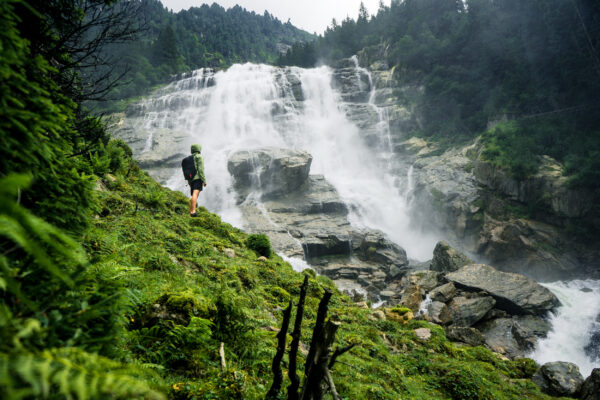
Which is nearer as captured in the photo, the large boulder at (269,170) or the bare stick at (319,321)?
the bare stick at (319,321)

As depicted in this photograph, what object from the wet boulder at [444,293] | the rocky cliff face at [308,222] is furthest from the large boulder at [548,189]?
the wet boulder at [444,293]

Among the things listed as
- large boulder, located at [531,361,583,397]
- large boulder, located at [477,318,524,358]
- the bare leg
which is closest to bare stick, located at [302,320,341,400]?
the bare leg

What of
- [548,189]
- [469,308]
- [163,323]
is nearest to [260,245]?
[163,323]

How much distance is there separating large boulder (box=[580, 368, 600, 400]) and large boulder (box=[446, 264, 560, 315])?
6729mm

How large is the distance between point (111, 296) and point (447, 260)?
20.3m

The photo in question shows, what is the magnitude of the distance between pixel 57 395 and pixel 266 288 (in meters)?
6.13

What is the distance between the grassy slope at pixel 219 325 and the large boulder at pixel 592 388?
4.35 feet

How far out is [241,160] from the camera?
96.5 feet

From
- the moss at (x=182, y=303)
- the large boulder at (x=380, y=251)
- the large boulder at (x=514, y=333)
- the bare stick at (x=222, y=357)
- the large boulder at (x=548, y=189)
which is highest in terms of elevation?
the moss at (x=182, y=303)

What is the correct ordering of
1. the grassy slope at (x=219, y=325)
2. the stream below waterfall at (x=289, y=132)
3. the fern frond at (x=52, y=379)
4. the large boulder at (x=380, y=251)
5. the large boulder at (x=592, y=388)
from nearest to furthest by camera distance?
the fern frond at (x=52, y=379)
the grassy slope at (x=219, y=325)
the large boulder at (x=592, y=388)
the large boulder at (x=380, y=251)
the stream below waterfall at (x=289, y=132)

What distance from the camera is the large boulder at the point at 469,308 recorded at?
12.9 meters

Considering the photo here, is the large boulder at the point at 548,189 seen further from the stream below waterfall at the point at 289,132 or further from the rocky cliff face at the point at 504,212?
the stream below waterfall at the point at 289,132

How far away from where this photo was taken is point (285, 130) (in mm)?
39031

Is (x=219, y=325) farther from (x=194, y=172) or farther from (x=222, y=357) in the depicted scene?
(x=194, y=172)
